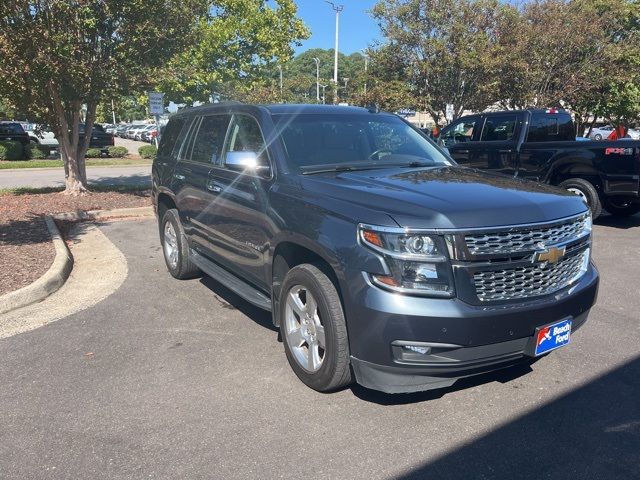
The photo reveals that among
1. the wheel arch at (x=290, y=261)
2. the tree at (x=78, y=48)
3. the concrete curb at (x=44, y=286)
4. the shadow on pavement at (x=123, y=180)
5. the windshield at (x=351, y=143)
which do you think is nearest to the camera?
the wheel arch at (x=290, y=261)

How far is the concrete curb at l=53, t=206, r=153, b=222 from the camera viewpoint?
9.99 meters

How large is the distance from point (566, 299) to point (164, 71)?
9.73 metres

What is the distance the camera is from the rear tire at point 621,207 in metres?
8.96

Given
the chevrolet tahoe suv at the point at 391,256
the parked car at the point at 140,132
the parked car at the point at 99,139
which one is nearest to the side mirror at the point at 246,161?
the chevrolet tahoe suv at the point at 391,256

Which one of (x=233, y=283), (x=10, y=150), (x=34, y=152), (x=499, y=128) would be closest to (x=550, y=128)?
(x=499, y=128)

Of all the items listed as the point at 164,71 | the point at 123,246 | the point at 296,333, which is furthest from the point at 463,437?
the point at 164,71

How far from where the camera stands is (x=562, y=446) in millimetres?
2949

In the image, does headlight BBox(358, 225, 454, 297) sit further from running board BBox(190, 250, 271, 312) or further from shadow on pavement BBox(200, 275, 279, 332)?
shadow on pavement BBox(200, 275, 279, 332)

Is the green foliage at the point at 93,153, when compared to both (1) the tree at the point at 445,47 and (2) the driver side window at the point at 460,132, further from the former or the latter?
(2) the driver side window at the point at 460,132

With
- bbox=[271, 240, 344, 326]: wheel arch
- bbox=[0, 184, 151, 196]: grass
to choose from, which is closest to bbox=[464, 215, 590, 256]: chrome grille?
bbox=[271, 240, 344, 326]: wheel arch

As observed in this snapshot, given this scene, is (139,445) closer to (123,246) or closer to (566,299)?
(566,299)

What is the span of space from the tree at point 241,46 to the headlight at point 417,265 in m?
21.2

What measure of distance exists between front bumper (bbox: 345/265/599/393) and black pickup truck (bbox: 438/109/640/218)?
20.4ft

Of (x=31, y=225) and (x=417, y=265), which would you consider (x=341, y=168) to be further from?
(x=31, y=225)
